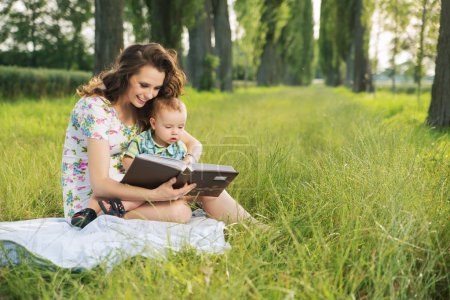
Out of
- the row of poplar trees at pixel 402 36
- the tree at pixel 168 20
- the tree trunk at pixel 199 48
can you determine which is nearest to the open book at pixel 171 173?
the row of poplar trees at pixel 402 36

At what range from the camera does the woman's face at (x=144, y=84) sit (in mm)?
2936

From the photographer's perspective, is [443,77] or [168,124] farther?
[443,77]

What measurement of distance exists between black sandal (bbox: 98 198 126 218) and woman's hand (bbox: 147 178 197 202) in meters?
0.25

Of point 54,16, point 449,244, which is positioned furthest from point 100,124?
point 54,16

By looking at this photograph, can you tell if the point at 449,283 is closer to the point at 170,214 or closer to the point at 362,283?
the point at 362,283

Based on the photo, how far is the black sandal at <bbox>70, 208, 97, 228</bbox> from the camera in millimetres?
2895

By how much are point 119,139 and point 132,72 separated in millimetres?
438

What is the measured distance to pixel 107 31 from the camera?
312 inches

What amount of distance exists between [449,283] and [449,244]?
24 centimetres

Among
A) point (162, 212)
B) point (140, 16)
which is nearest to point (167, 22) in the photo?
point (140, 16)

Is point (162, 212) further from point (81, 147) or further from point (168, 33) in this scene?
point (168, 33)

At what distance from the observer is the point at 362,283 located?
2127 millimetres

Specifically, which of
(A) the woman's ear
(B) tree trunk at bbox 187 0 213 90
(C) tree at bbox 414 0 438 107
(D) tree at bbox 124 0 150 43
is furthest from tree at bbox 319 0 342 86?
(A) the woman's ear

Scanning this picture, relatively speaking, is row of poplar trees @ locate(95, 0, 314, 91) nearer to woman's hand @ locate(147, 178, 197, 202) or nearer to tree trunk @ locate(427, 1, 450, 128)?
tree trunk @ locate(427, 1, 450, 128)
